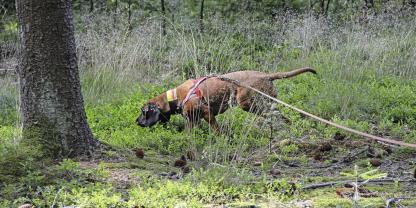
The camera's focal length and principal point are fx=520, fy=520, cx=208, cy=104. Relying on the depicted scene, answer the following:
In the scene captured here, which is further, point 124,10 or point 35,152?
point 124,10

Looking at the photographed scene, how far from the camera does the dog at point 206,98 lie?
6.12 metres

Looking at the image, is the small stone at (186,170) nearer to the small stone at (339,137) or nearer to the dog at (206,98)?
the dog at (206,98)

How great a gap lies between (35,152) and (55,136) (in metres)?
0.41

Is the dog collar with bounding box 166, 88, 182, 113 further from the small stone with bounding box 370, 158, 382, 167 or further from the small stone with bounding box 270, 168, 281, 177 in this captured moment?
the small stone with bounding box 370, 158, 382, 167

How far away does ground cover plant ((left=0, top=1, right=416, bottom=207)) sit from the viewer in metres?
3.25

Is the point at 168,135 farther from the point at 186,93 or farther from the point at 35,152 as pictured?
the point at 35,152

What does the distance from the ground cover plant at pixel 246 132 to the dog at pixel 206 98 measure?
20cm

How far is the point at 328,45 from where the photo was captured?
10.3 meters

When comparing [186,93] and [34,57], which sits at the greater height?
[34,57]

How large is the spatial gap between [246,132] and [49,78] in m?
1.69

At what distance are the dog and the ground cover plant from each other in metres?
0.20

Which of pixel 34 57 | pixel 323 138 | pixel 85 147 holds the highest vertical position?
pixel 34 57

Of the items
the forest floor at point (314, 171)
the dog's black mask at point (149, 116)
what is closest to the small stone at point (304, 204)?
the forest floor at point (314, 171)

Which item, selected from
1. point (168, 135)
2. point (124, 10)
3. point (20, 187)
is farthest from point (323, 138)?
point (124, 10)
